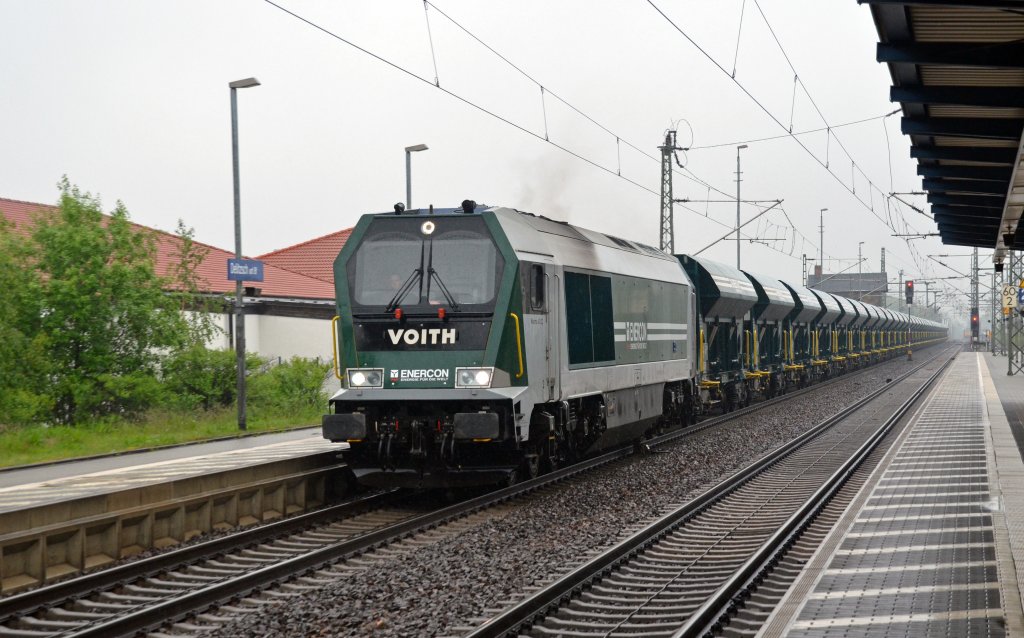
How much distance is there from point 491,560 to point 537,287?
4166mm

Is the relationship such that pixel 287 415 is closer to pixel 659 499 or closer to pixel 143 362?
pixel 143 362

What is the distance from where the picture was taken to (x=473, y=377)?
11.9 metres

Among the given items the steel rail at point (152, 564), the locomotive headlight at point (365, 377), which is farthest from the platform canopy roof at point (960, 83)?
the steel rail at point (152, 564)

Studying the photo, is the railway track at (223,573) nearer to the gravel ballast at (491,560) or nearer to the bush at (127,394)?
the gravel ballast at (491,560)

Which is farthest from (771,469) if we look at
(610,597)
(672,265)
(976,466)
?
(610,597)

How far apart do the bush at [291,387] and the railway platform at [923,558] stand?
14.1 metres

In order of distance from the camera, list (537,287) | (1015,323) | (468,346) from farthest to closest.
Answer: (1015,323), (537,287), (468,346)

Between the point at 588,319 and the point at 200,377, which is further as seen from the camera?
the point at 200,377

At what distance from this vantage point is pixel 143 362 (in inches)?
850

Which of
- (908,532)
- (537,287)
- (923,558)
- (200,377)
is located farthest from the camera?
(200,377)

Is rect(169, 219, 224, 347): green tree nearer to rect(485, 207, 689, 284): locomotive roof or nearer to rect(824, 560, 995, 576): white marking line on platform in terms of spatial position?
rect(485, 207, 689, 284): locomotive roof

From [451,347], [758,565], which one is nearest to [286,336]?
[451,347]

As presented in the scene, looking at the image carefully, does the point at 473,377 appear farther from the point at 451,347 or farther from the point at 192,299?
the point at 192,299

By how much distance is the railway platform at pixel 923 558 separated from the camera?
6.90m
